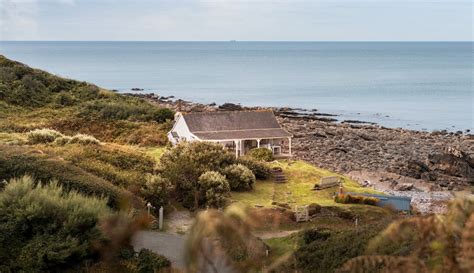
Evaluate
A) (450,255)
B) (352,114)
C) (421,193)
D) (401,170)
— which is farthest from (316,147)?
(450,255)

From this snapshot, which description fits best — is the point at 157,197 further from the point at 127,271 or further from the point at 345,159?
the point at 345,159

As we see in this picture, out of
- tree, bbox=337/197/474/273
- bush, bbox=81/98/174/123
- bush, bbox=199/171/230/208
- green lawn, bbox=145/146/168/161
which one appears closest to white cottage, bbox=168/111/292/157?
green lawn, bbox=145/146/168/161

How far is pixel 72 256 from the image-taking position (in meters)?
14.9

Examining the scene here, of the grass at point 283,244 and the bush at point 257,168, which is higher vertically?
the bush at point 257,168

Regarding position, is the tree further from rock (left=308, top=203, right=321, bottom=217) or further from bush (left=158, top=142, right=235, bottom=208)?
bush (left=158, top=142, right=235, bottom=208)

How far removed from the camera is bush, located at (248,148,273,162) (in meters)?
33.0

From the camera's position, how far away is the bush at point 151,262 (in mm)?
15086

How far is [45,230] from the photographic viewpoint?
1509cm

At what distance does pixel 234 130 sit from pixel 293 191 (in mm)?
9146

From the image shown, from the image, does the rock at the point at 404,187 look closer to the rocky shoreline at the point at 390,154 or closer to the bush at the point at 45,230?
the rocky shoreline at the point at 390,154

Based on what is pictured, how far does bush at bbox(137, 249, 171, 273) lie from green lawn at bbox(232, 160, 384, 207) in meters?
8.66

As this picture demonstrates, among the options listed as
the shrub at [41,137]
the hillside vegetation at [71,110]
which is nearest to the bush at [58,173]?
the shrub at [41,137]

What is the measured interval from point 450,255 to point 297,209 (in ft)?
55.8

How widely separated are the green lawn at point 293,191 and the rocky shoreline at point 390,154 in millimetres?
5277
